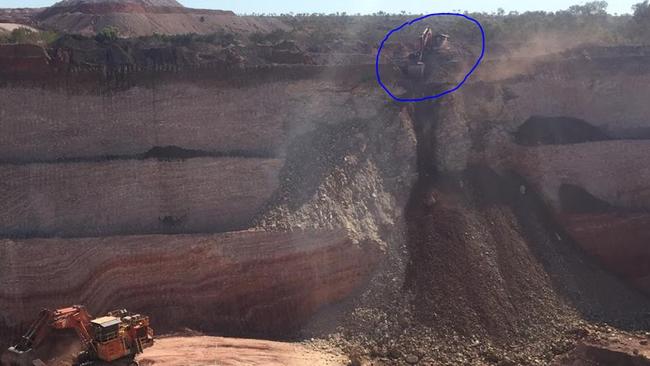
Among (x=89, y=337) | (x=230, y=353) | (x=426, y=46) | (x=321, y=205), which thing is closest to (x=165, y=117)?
(x=321, y=205)

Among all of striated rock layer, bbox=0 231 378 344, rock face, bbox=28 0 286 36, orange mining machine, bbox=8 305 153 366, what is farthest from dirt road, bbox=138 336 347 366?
rock face, bbox=28 0 286 36

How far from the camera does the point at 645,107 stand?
29.9 m

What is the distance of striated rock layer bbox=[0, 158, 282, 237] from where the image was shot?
69.3 feet

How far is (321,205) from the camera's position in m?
23.0

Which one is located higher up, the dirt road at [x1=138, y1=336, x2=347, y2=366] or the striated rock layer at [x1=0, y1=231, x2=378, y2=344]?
the striated rock layer at [x1=0, y1=231, x2=378, y2=344]

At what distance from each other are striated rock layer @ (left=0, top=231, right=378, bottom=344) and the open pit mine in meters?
0.06

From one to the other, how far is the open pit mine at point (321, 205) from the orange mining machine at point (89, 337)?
16 centimetres

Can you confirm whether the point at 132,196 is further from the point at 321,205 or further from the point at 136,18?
the point at 136,18

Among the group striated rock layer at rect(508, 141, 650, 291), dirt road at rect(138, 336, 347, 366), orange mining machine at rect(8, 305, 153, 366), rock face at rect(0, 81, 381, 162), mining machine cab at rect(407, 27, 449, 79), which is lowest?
dirt road at rect(138, 336, 347, 366)

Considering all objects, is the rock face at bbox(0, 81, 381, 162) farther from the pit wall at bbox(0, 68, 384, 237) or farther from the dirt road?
the dirt road

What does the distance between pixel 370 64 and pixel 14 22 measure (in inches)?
875

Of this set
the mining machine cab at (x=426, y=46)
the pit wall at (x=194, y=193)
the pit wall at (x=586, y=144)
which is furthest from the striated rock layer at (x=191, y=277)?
the mining machine cab at (x=426, y=46)

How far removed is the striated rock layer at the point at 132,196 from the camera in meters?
21.1

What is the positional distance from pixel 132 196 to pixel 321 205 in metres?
6.10
